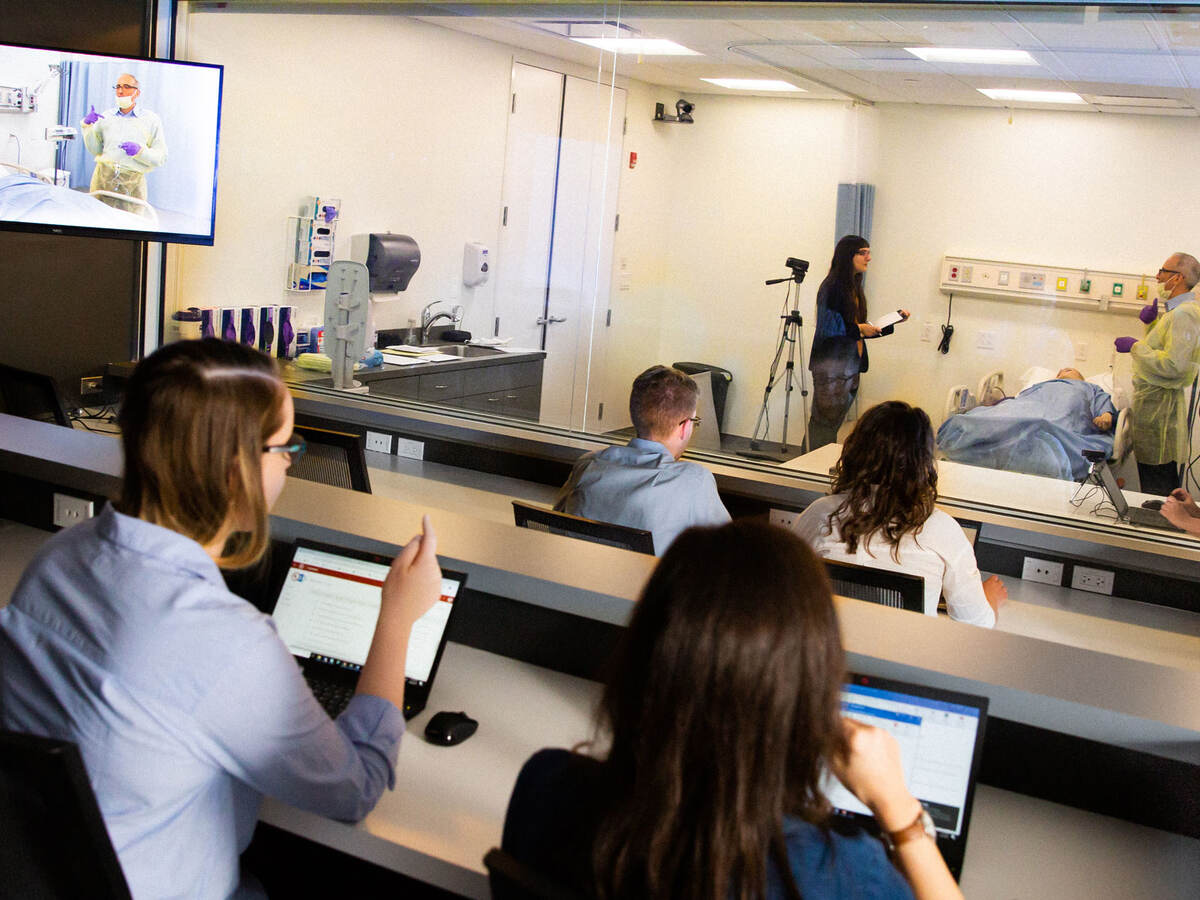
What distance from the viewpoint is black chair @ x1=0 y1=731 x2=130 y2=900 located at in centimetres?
103

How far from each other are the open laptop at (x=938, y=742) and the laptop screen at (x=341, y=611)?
0.69m

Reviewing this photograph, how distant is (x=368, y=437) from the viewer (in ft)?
15.4

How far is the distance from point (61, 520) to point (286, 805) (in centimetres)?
138

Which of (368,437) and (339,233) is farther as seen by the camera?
(339,233)

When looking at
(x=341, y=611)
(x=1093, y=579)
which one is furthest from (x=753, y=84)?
(x=341, y=611)

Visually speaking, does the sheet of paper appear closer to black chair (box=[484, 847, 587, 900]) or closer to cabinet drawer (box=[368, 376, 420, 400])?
cabinet drawer (box=[368, 376, 420, 400])

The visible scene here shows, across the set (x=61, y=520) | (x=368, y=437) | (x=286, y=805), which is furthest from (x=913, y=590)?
(x=368, y=437)

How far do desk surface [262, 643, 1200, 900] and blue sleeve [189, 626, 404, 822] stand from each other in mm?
98

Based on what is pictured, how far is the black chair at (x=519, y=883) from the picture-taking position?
0.91 m

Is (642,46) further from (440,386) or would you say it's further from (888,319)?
(440,386)

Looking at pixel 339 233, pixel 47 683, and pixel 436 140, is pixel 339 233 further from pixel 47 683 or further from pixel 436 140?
pixel 47 683

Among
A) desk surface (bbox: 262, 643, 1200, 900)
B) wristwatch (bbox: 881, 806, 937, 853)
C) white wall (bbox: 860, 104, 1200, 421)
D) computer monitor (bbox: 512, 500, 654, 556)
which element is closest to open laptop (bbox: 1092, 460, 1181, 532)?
white wall (bbox: 860, 104, 1200, 421)

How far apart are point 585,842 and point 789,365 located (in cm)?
381

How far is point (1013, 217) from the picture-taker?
4.05m
